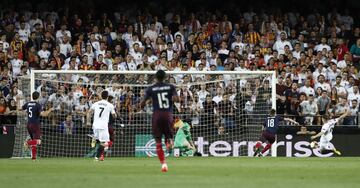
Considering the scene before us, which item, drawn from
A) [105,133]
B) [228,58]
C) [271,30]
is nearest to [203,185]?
[105,133]

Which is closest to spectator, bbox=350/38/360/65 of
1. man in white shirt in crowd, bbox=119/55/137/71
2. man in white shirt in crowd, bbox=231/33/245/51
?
man in white shirt in crowd, bbox=231/33/245/51

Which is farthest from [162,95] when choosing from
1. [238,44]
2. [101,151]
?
[238,44]

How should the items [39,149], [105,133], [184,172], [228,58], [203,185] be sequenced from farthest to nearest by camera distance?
1. [228,58]
2. [39,149]
3. [105,133]
4. [184,172]
5. [203,185]

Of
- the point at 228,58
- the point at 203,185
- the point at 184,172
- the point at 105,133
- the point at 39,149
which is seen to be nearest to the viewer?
the point at 203,185

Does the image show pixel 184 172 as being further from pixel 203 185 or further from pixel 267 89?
pixel 267 89

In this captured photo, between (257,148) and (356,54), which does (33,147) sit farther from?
(356,54)

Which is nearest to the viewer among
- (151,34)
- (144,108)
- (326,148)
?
(326,148)

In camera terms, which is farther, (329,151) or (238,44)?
(238,44)

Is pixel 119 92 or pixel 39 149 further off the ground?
pixel 119 92

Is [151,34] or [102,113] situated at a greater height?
[151,34]

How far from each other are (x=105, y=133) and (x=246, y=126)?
259 inches

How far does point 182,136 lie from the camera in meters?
30.5

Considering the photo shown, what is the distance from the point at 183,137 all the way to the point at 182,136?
9 centimetres

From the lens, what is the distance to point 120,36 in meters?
34.2
